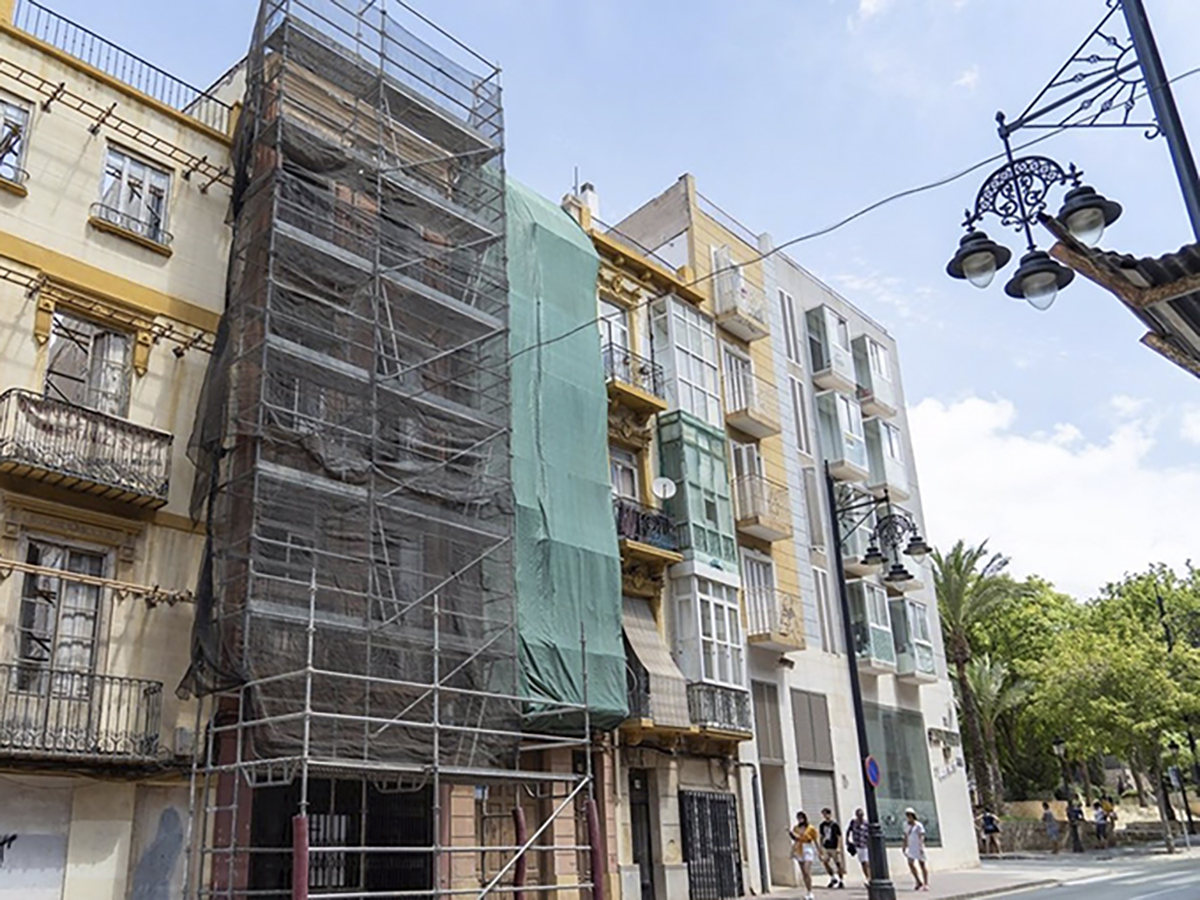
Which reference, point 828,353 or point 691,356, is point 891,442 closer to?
point 828,353

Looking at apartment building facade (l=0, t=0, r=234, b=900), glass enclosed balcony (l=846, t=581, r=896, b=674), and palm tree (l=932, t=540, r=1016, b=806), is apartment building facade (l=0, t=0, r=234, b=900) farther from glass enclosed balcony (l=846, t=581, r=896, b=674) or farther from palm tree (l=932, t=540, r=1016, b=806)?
palm tree (l=932, t=540, r=1016, b=806)

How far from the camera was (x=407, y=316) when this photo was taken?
58.3ft

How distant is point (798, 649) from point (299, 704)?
14290 millimetres

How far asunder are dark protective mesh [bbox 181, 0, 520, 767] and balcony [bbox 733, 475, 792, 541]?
8589 millimetres

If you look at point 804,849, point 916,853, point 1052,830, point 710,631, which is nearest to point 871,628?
point 916,853

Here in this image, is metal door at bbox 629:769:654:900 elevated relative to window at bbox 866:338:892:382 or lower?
lower

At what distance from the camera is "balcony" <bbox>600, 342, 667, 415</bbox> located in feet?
74.3

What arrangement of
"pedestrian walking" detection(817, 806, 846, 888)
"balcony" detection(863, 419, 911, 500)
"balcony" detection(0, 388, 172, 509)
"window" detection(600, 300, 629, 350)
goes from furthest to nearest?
"balcony" detection(863, 419, 911, 500)
"window" detection(600, 300, 629, 350)
"pedestrian walking" detection(817, 806, 846, 888)
"balcony" detection(0, 388, 172, 509)

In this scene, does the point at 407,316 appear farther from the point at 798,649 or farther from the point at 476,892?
the point at 798,649

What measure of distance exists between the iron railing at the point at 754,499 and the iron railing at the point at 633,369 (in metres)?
3.26

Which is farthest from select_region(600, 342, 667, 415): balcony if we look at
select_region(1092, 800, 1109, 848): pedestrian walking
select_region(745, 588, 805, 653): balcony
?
Answer: select_region(1092, 800, 1109, 848): pedestrian walking

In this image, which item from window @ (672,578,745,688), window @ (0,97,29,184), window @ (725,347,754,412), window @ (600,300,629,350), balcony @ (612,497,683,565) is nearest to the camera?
window @ (0,97,29,184)

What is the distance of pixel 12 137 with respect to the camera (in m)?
14.7

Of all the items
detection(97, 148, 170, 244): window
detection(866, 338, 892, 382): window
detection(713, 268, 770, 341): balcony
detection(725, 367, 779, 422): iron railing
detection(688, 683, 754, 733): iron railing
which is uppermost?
detection(866, 338, 892, 382): window
